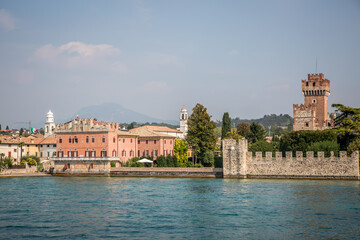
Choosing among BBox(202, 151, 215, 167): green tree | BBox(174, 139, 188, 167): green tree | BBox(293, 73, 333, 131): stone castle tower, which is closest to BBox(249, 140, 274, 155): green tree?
BBox(202, 151, 215, 167): green tree

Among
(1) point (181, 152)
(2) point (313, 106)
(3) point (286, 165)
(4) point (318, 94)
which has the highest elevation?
(4) point (318, 94)

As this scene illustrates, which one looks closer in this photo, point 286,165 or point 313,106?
point 286,165

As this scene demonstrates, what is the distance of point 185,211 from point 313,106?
4282 centimetres

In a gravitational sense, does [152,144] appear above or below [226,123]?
below

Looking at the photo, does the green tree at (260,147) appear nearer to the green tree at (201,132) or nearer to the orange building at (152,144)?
the green tree at (201,132)

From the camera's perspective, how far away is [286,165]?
156 ft

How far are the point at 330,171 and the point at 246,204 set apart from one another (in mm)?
18033

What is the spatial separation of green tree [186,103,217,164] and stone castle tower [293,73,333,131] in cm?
1347

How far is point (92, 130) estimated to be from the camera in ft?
198

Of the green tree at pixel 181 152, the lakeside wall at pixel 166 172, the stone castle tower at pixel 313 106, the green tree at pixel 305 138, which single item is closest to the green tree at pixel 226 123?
the stone castle tower at pixel 313 106

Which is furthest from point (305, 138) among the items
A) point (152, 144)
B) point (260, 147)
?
point (152, 144)

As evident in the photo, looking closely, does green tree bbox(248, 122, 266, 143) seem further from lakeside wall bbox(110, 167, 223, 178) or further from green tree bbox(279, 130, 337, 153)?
lakeside wall bbox(110, 167, 223, 178)

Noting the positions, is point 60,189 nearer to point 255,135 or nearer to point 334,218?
point 334,218

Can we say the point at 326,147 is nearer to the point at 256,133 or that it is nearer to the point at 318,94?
the point at 318,94
